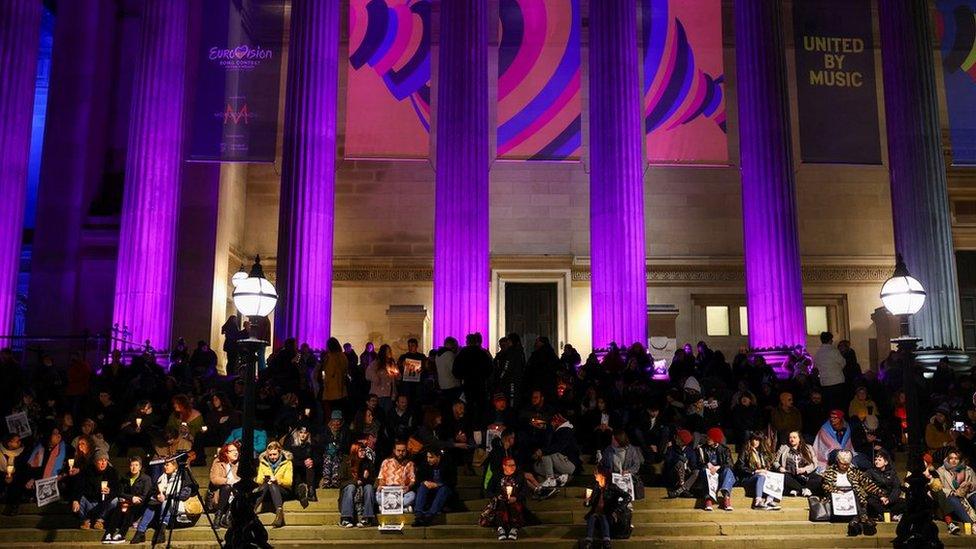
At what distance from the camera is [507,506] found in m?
14.9

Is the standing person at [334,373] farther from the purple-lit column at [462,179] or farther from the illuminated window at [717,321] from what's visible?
the illuminated window at [717,321]

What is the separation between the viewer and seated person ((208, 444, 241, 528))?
1545 cm

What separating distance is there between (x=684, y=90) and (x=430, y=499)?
39.8 feet

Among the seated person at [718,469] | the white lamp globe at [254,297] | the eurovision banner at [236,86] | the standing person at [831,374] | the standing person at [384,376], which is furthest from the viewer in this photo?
the eurovision banner at [236,86]

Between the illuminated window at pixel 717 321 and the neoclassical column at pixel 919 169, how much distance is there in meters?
8.27

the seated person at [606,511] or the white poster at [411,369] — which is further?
the white poster at [411,369]

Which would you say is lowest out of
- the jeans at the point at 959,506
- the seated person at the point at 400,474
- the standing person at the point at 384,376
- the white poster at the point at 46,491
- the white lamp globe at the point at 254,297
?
the jeans at the point at 959,506

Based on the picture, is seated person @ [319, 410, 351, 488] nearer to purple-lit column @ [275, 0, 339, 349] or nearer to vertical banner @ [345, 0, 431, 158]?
purple-lit column @ [275, 0, 339, 349]

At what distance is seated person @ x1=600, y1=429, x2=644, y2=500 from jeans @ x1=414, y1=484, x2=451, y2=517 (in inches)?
95.5

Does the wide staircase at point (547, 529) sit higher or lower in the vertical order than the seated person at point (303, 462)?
lower

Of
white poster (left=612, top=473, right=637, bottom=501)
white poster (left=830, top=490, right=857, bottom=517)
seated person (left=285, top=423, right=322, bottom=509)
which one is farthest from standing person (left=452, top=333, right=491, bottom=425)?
white poster (left=830, top=490, right=857, bottom=517)

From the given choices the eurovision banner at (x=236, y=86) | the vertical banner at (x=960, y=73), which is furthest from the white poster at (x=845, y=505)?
the eurovision banner at (x=236, y=86)

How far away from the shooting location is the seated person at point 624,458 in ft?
51.6

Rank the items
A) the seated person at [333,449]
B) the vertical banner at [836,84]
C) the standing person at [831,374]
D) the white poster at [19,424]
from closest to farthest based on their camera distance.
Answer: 1. the seated person at [333,449]
2. the white poster at [19,424]
3. the standing person at [831,374]
4. the vertical banner at [836,84]
